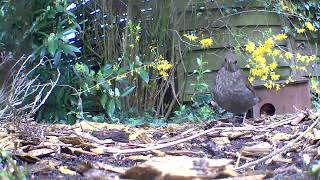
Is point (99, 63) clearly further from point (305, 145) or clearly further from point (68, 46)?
point (305, 145)

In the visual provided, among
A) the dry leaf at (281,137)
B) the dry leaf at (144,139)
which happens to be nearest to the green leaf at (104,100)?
the dry leaf at (144,139)

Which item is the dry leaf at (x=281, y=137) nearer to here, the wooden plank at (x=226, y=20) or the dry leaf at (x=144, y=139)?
the dry leaf at (x=144, y=139)

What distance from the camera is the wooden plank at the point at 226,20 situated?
5348mm

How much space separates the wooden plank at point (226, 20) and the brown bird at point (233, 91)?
1.17m

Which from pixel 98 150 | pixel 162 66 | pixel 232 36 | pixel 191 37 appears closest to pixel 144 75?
pixel 162 66

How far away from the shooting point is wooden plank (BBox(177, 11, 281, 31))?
17.5 feet

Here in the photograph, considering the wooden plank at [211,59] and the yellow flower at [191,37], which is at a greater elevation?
the yellow flower at [191,37]

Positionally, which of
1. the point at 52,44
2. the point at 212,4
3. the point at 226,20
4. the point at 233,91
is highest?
the point at 212,4

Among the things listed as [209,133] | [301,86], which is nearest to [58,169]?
[209,133]

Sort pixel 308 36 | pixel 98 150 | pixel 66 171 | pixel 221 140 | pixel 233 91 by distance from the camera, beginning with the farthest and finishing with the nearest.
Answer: pixel 308 36
pixel 233 91
pixel 221 140
pixel 98 150
pixel 66 171

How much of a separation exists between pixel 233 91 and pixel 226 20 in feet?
4.79

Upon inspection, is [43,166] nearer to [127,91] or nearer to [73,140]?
[73,140]

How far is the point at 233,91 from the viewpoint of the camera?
4.11 m

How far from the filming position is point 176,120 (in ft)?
15.0
